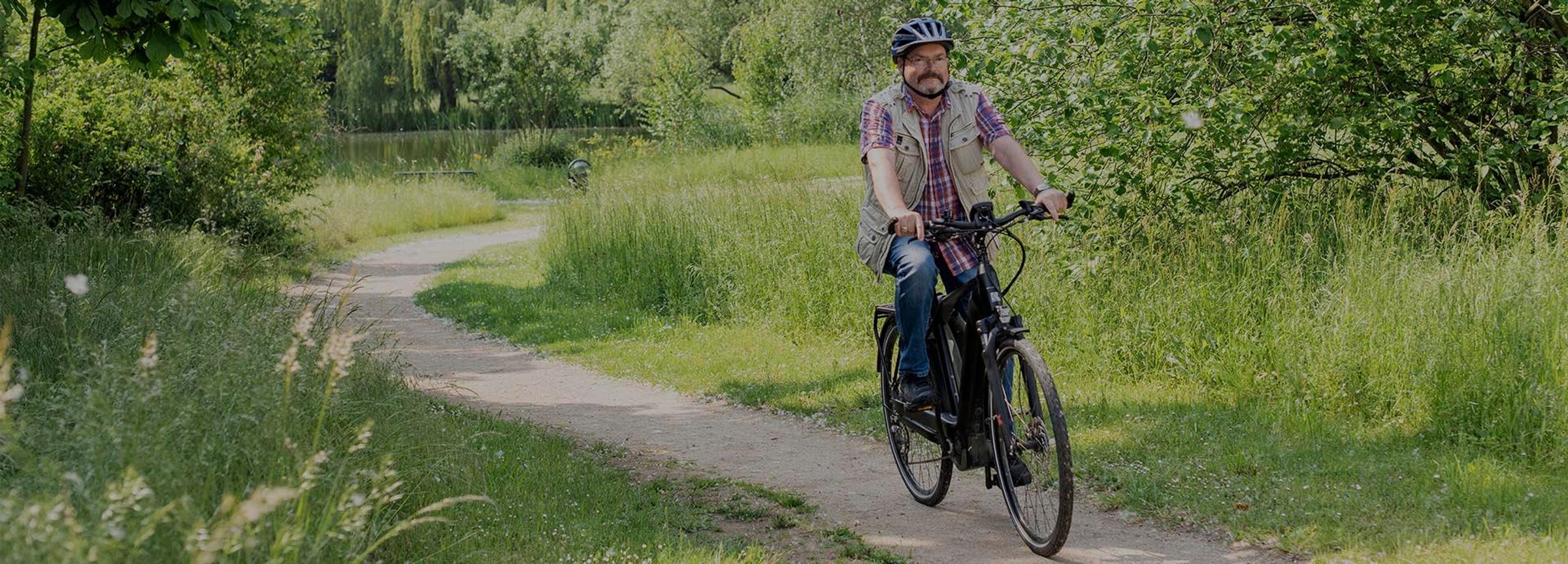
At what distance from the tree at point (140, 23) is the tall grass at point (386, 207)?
415 inches

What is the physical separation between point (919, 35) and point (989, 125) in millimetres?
466

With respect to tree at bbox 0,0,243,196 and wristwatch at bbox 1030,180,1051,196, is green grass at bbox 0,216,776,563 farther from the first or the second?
wristwatch at bbox 1030,180,1051,196

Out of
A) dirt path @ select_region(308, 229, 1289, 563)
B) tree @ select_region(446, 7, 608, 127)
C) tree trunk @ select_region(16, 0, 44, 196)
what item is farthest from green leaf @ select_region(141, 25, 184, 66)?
tree @ select_region(446, 7, 608, 127)

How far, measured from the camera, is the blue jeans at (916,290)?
16.0ft

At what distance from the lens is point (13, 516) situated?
9.35 ft

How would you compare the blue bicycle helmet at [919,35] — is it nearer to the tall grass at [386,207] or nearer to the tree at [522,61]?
the tall grass at [386,207]

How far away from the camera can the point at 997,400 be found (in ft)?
15.3

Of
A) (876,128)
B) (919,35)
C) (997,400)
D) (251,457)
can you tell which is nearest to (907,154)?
(876,128)

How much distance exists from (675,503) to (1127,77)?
3670 millimetres

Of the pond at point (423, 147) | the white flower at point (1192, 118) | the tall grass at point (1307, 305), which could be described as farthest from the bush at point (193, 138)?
the white flower at point (1192, 118)

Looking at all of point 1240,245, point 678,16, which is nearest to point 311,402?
point 1240,245

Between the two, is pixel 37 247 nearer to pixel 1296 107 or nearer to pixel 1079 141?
pixel 1079 141

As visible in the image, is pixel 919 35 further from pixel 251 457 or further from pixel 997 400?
pixel 251 457

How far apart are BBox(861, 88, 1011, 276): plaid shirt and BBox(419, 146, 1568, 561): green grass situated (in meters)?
1.45
